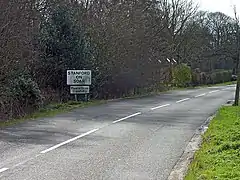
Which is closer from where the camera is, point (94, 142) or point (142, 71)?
point (94, 142)

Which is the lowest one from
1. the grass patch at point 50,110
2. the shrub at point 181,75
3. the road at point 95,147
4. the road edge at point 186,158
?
the road edge at point 186,158

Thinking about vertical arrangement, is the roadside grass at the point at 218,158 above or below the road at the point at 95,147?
above

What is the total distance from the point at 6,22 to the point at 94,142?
8923 mm

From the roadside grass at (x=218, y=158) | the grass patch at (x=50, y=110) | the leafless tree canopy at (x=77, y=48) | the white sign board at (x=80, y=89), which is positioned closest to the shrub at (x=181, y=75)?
the leafless tree canopy at (x=77, y=48)

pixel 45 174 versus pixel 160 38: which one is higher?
pixel 160 38

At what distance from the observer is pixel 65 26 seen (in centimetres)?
3041

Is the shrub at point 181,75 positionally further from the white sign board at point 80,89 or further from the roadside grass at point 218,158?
the roadside grass at point 218,158

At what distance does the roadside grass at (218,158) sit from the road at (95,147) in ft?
1.93

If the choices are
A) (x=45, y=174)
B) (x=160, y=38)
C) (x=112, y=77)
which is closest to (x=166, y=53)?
(x=160, y=38)

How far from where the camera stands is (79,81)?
2962 centimetres

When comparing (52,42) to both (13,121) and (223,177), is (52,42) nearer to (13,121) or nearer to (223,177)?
(13,121)

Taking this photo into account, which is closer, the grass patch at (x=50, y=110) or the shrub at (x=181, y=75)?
the grass patch at (x=50, y=110)

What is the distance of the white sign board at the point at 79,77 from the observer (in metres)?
29.3

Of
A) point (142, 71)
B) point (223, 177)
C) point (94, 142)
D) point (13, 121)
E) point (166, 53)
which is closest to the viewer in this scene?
point (223, 177)
